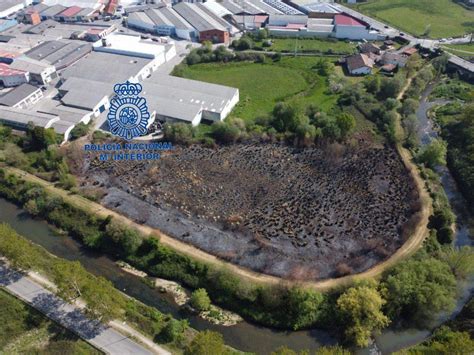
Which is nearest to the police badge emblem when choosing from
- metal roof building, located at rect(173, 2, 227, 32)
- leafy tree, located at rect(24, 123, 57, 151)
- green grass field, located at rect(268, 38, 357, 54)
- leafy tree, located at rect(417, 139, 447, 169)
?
leafy tree, located at rect(24, 123, 57, 151)

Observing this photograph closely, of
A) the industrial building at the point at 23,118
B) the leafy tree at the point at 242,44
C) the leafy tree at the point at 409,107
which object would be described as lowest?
the industrial building at the point at 23,118

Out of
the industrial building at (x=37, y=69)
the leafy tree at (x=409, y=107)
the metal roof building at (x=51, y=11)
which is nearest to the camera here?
the leafy tree at (x=409, y=107)

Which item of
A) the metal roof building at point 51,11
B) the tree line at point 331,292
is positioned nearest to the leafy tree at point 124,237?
the tree line at point 331,292

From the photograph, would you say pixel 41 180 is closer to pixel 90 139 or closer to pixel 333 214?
pixel 90 139

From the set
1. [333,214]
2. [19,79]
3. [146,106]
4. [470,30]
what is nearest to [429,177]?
[333,214]

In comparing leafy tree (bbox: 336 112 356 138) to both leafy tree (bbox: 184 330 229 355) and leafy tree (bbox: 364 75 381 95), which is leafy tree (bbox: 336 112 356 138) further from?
leafy tree (bbox: 184 330 229 355)

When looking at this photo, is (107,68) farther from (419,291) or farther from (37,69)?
(419,291)

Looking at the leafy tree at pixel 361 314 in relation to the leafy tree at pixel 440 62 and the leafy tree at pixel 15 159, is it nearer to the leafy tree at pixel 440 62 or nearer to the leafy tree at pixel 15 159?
the leafy tree at pixel 15 159

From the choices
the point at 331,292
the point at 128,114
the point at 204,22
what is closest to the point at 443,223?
the point at 331,292
